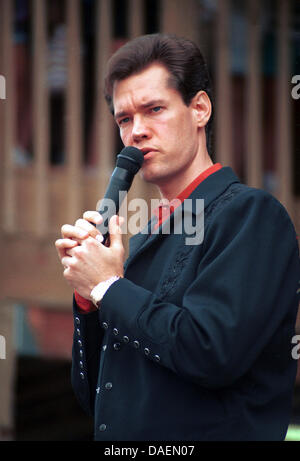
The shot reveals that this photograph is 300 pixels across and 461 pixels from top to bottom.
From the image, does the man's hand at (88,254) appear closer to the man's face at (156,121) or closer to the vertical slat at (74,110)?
the man's face at (156,121)

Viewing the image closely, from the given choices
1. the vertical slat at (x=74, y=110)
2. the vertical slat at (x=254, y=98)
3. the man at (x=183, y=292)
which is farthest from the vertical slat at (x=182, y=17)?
the man at (x=183, y=292)

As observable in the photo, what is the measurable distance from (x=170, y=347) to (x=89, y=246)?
0.23 metres

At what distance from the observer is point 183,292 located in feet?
3.57

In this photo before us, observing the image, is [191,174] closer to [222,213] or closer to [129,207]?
[222,213]

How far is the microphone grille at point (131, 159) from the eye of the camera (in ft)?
3.94

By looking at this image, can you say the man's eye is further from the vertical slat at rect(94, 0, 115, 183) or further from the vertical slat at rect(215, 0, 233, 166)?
the vertical slat at rect(94, 0, 115, 183)

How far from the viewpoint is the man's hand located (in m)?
1.07

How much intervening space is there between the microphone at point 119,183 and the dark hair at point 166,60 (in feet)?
0.55

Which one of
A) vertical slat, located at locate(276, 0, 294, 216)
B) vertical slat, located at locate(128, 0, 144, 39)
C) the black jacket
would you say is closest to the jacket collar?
the black jacket

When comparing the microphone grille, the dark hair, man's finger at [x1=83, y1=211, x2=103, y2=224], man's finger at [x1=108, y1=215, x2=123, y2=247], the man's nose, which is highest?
the dark hair

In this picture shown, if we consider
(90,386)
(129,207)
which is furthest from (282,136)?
(90,386)

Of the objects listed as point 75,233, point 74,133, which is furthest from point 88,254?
point 74,133

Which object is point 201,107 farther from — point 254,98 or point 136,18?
point 136,18

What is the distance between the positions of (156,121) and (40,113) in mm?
2784
